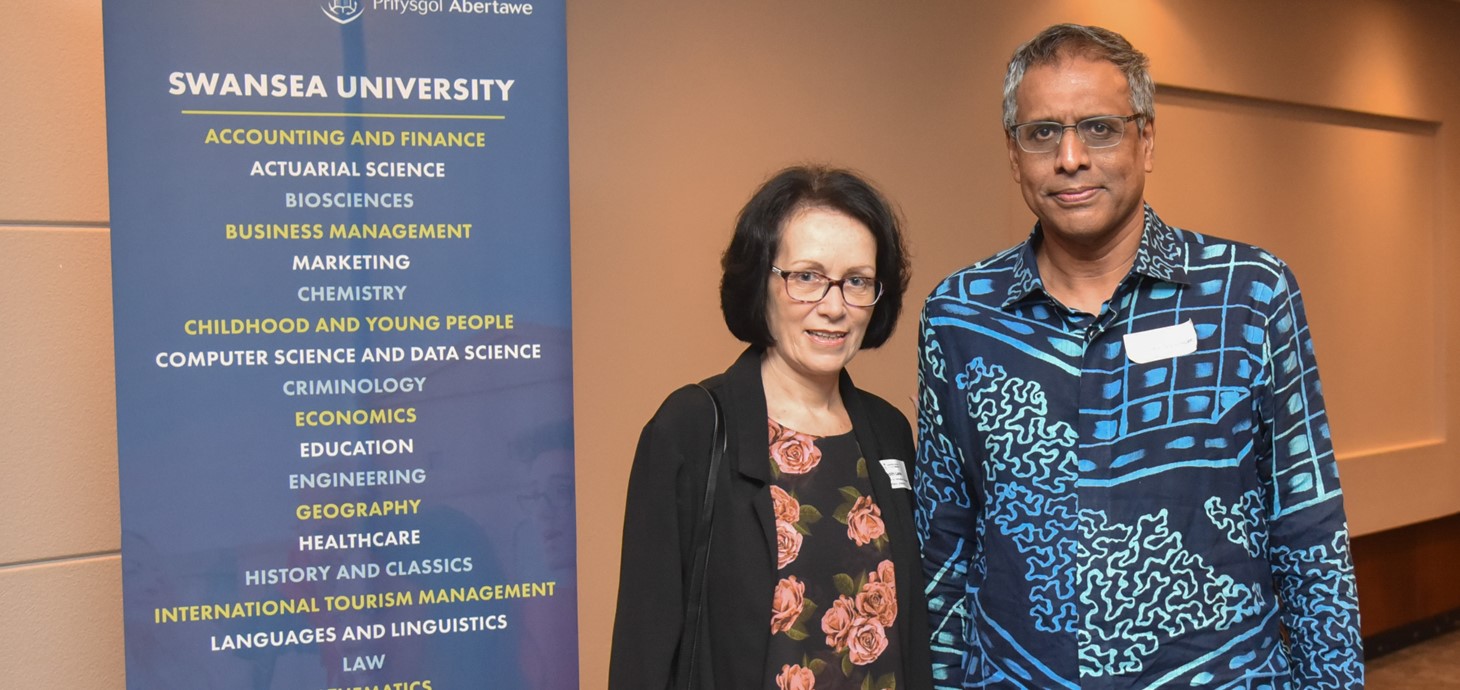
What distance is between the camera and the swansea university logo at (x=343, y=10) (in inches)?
84.5

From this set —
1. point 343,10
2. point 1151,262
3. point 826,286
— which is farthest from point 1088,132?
point 343,10

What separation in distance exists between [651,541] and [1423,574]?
621cm

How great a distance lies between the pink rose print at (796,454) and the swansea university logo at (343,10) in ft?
3.69

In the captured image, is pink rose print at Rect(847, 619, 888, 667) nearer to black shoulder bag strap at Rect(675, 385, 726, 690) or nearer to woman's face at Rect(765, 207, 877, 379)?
black shoulder bag strap at Rect(675, 385, 726, 690)

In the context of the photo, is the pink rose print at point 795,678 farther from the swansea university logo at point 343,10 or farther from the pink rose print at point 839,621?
the swansea university logo at point 343,10

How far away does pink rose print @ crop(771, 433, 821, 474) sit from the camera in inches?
73.6

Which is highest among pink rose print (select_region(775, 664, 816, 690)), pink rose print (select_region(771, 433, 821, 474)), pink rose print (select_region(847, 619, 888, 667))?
pink rose print (select_region(771, 433, 821, 474))

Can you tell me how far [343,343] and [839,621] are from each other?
1.06 m

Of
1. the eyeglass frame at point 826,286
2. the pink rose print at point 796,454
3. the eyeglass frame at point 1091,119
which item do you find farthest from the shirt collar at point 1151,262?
the pink rose print at point 796,454

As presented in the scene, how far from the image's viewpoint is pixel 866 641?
183cm

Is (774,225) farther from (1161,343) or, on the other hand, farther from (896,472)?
(1161,343)

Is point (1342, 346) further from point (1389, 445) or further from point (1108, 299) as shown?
point (1108, 299)

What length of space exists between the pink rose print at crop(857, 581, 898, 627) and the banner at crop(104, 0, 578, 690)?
0.71 meters

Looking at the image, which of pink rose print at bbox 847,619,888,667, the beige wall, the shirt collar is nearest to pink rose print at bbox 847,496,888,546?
pink rose print at bbox 847,619,888,667
